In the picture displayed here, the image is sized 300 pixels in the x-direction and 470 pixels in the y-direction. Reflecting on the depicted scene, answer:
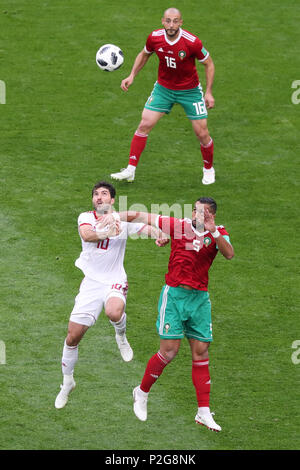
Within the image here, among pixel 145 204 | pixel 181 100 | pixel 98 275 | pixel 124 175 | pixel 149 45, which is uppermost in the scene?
pixel 149 45

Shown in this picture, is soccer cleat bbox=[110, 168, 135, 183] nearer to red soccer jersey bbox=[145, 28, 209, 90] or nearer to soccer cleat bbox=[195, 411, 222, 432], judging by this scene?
red soccer jersey bbox=[145, 28, 209, 90]

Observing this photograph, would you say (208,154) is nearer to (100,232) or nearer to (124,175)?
(124,175)

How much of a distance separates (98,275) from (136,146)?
5.03 m

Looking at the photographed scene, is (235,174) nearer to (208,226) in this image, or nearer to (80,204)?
(80,204)

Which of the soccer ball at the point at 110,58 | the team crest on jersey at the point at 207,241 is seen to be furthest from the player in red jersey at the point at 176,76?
the team crest on jersey at the point at 207,241

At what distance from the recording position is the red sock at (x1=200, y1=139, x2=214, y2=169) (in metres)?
15.8

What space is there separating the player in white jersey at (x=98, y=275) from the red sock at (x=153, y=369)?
2.00 feet

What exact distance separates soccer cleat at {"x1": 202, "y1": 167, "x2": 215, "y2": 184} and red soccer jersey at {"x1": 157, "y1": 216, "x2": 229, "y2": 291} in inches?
Result: 227

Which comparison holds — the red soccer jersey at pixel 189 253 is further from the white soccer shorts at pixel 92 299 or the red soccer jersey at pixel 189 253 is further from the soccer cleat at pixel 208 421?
the soccer cleat at pixel 208 421

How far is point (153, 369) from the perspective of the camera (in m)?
10.8

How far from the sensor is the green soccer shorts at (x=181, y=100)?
49.8ft

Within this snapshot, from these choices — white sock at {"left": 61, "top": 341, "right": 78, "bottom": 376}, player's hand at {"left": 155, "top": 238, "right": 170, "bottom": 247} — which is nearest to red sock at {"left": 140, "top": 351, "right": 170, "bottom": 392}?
white sock at {"left": 61, "top": 341, "right": 78, "bottom": 376}

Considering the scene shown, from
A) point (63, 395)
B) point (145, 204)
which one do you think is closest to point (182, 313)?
point (63, 395)

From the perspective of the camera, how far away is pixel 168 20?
48.1ft
